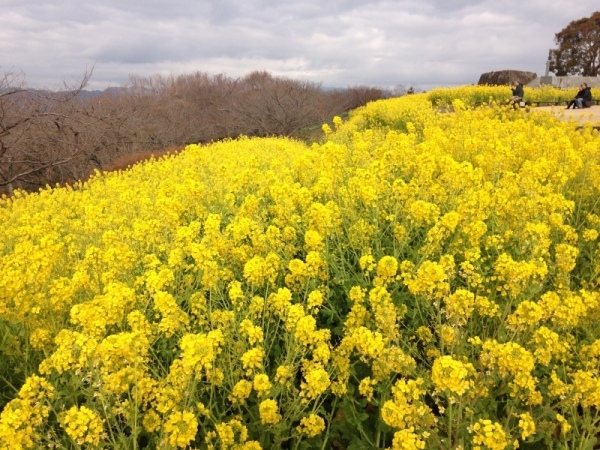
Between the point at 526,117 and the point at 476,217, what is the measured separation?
849cm

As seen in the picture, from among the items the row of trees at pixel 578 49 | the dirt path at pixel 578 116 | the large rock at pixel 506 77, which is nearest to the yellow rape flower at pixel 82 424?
the dirt path at pixel 578 116

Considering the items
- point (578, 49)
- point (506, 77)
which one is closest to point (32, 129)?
point (506, 77)

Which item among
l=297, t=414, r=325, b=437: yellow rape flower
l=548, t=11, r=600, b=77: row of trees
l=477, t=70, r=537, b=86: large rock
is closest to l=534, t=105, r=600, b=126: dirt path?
l=297, t=414, r=325, b=437: yellow rape flower

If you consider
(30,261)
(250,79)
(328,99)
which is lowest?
(30,261)

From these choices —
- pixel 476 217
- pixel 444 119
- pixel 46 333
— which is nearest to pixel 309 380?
pixel 46 333

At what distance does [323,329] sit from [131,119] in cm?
3101

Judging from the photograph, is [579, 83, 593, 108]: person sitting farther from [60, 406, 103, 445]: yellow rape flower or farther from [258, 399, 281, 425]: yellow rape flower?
[60, 406, 103, 445]: yellow rape flower

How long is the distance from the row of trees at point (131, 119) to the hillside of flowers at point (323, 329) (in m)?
11.6

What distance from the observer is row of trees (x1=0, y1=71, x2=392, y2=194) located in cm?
1565

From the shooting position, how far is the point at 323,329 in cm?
276

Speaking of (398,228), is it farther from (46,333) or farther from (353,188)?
(46,333)

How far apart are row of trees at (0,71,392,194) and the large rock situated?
43.1 ft

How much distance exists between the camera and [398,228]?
368 cm

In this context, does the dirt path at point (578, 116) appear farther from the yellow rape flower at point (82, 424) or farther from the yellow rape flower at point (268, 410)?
the yellow rape flower at point (82, 424)
